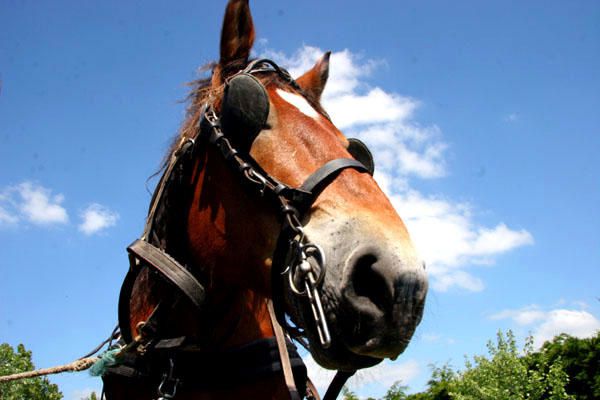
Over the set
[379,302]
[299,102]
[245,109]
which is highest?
[299,102]

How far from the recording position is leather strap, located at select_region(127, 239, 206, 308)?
8.76ft

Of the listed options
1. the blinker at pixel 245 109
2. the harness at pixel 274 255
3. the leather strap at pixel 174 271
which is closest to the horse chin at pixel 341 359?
the harness at pixel 274 255

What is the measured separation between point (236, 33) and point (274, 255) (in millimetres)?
1498

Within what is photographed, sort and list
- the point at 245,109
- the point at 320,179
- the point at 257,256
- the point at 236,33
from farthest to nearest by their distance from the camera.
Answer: the point at 236,33 < the point at 245,109 < the point at 257,256 < the point at 320,179

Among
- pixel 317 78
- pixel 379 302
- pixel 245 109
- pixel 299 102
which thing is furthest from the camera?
pixel 317 78

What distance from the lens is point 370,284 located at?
2.09 meters

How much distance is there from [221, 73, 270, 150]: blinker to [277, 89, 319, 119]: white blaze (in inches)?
8.1

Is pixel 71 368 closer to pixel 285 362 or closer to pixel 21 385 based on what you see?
pixel 285 362

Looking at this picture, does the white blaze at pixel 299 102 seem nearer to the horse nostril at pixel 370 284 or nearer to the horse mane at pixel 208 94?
the horse mane at pixel 208 94

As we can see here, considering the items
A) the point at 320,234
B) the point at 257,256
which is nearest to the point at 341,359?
the point at 320,234

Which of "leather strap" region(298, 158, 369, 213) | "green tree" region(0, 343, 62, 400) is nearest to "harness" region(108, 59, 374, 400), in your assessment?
"leather strap" region(298, 158, 369, 213)

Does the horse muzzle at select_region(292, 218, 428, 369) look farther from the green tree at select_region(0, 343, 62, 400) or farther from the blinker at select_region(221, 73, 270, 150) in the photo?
the green tree at select_region(0, 343, 62, 400)

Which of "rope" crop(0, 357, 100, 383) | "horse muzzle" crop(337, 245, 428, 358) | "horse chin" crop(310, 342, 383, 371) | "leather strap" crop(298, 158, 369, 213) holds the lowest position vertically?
"horse chin" crop(310, 342, 383, 371)

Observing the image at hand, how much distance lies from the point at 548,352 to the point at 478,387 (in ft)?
11.9
